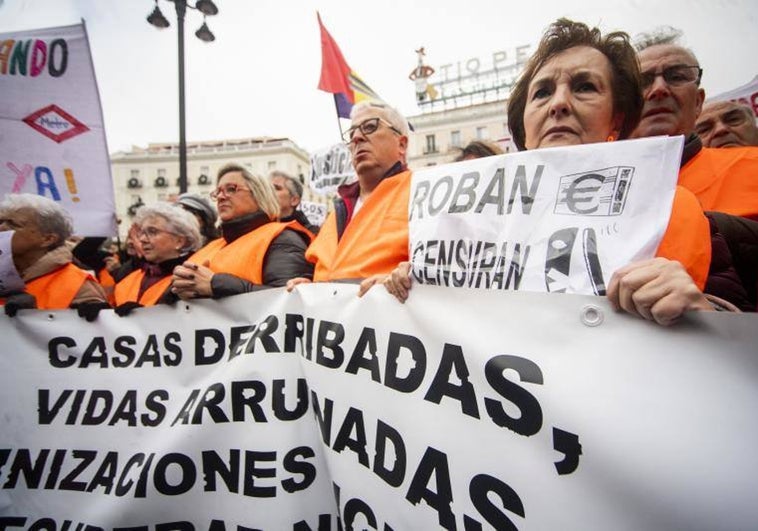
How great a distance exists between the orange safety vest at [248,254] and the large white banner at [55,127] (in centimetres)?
92

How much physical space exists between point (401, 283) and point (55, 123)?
2803 millimetres

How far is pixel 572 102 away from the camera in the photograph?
133 cm

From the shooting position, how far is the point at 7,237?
196 centimetres

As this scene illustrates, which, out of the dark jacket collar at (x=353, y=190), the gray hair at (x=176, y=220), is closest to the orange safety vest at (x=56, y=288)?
the gray hair at (x=176, y=220)

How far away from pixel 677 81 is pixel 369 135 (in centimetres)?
144

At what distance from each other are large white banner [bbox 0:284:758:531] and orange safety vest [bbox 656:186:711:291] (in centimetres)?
20

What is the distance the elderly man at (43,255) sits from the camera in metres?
2.21

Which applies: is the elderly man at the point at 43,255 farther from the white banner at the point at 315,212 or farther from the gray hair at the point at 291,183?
the white banner at the point at 315,212

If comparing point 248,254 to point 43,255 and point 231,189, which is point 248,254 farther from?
point 43,255

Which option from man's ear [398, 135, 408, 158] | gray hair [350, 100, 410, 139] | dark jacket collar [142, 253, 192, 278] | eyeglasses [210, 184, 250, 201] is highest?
gray hair [350, 100, 410, 139]

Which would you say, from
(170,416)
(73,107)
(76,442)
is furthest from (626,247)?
(73,107)

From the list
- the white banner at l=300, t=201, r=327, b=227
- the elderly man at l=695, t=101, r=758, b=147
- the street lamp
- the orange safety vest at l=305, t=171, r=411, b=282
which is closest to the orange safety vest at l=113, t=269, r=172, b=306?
the orange safety vest at l=305, t=171, r=411, b=282

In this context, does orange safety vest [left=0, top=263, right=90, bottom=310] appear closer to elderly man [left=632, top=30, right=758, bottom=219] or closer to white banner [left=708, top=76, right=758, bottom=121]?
elderly man [left=632, top=30, right=758, bottom=219]

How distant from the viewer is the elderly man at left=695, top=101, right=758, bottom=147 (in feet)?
8.24
